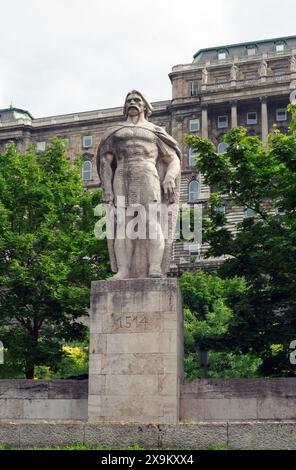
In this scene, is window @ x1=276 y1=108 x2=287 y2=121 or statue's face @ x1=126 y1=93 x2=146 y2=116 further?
window @ x1=276 y1=108 x2=287 y2=121

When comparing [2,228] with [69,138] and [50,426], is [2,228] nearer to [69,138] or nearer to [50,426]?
[50,426]

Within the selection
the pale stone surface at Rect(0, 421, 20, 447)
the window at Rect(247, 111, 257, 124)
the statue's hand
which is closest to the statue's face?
the statue's hand

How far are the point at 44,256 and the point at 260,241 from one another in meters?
10.1

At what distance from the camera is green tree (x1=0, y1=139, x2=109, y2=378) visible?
2875 cm

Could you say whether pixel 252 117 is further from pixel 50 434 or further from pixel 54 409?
pixel 50 434

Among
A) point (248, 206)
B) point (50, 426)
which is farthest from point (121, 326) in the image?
point (248, 206)

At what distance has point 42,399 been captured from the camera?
54.8ft

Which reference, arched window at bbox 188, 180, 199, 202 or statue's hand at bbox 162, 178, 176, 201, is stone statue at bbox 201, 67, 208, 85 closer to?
arched window at bbox 188, 180, 199, 202

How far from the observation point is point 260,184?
24.1 meters

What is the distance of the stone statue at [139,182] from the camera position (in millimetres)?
15359

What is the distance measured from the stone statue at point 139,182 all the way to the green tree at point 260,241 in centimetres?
643

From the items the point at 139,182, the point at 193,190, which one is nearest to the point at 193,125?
the point at 193,190

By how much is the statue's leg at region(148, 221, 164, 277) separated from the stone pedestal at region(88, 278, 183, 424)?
33cm

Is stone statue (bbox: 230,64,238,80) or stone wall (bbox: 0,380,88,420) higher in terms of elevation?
stone statue (bbox: 230,64,238,80)
